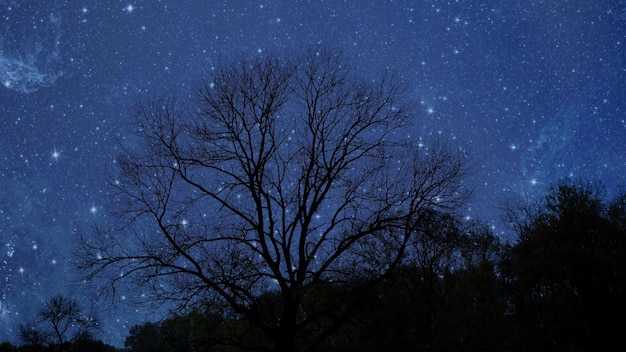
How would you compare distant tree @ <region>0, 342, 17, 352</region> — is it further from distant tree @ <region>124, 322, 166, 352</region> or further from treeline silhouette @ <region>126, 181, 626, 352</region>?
treeline silhouette @ <region>126, 181, 626, 352</region>

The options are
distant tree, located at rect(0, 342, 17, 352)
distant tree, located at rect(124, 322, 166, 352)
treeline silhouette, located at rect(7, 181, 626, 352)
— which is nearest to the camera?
treeline silhouette, located at rect(7, 181, 626, 352)

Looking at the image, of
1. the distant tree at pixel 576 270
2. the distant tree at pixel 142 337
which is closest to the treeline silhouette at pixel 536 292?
the distant tree at pixel 576 270

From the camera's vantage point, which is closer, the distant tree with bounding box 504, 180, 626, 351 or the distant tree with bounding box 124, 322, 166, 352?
the distant tree with bounding box 504, 180, 626, 351

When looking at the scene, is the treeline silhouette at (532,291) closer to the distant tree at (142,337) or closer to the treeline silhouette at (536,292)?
the treeline silhouette at (536,292)

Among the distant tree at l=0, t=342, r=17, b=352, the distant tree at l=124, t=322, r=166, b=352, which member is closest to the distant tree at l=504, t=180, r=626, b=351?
the distant tree at l=124, t=322, r=166, b=352

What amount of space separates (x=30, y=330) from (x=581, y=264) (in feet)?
167

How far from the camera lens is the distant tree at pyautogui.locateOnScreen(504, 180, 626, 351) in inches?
1018

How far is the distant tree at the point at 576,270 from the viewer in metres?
25.9

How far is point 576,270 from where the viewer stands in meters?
26.4

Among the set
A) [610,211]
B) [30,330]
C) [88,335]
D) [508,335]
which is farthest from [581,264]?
[30,330]

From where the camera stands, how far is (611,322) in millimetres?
26750

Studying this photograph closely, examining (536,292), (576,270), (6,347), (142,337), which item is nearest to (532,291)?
(536,292)

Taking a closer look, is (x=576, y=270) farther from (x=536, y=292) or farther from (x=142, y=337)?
(x=142, y=337)

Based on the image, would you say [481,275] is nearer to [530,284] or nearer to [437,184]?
[530,284]
